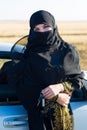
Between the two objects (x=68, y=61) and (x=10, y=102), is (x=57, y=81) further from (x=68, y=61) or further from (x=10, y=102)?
(x=10, y=102)

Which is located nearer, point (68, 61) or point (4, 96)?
point (68, 61)

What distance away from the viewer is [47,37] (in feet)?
13.8

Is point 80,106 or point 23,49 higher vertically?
point 23,49

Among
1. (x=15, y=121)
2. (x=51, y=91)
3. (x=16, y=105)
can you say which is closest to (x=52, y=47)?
(x=51, y=91)

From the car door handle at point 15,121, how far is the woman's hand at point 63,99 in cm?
35

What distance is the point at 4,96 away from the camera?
436 centimetres

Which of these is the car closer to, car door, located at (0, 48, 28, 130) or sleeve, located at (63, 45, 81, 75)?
car door, located at (0, 48, 28, 130)

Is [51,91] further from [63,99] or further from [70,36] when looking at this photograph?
[70,36]

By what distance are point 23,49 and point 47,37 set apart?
0.32 m

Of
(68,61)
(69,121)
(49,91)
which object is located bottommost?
(69,121)

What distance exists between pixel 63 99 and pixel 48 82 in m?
0.20

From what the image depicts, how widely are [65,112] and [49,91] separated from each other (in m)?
0.24

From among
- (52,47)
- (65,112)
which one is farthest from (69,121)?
(52,47)

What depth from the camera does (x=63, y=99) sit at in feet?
13.2
